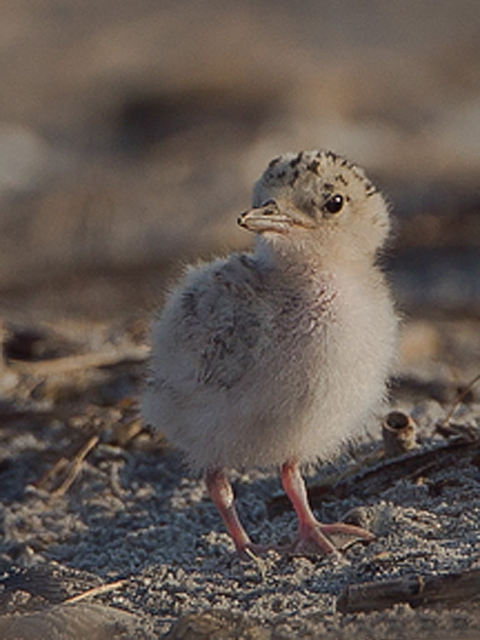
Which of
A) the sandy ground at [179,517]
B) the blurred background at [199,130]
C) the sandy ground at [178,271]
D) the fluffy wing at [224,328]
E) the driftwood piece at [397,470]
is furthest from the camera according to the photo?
the blurred background at [199,130]

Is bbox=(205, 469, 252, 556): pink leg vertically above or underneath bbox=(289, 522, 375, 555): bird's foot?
above

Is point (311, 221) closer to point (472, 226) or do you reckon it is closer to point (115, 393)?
point (115, 393)

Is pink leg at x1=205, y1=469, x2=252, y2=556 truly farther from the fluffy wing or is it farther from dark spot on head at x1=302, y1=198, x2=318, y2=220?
dark spot on head at x1=302, y1=198, x2=318, y2=220

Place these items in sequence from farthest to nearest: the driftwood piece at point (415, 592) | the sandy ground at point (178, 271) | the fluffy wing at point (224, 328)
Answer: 1. the fluffy wing at point (224, 328)
2. the sandy ground at point (178, 271)
3. the driftwood piece at point (415, 592)

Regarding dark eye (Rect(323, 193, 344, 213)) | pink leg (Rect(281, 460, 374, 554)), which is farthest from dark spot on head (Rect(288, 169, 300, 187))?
pink leg (Rect(281, 460, 374, 554))

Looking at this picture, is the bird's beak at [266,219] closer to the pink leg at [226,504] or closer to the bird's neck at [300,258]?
the bird's neck at [300,258]

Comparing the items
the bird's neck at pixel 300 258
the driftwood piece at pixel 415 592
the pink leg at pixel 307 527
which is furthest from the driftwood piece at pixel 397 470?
the driftwood piece at pixel 415 592

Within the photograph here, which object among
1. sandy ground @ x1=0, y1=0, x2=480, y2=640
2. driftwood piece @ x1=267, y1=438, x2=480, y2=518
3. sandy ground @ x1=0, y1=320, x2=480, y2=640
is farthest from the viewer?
driftwood piece @ x1=267, y1=438, x2=480, y2=518

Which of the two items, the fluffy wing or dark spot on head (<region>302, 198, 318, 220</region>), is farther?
dark spot on head (<region>302, 198, 318, 220</region>)

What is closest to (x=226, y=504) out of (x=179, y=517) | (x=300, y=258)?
(x=179, y=517)
